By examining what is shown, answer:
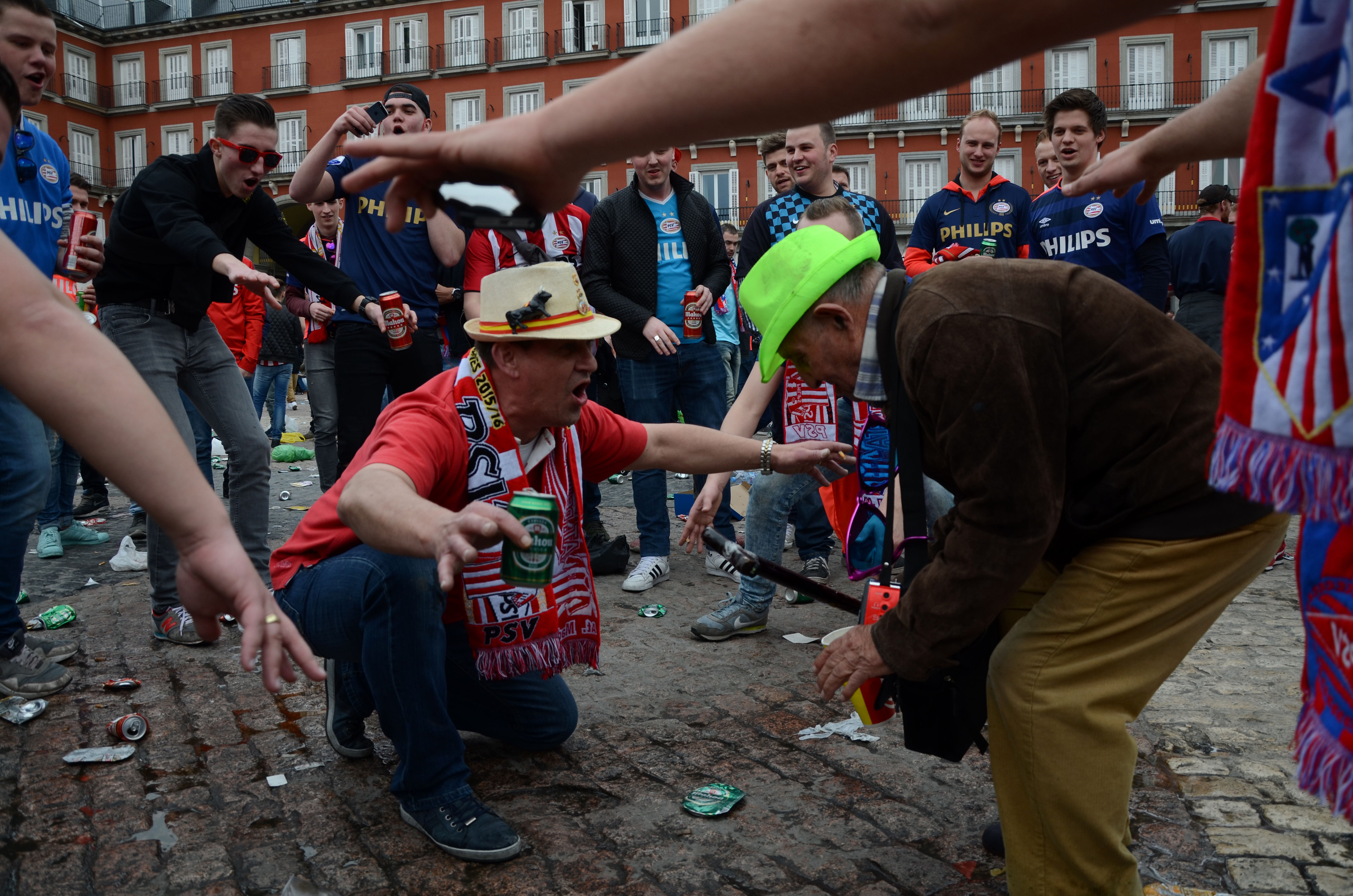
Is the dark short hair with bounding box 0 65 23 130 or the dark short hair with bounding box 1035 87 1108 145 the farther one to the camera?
the dark short hair with bounding box 1035 87 1108 145

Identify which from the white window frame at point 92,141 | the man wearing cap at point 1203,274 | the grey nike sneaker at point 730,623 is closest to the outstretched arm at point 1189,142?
the grey nike sneaker at point 730,623

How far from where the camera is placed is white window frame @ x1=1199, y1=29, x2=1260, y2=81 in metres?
33.7

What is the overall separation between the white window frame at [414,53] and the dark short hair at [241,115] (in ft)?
130

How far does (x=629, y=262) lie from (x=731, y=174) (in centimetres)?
3321

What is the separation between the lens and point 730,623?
4.63 metres

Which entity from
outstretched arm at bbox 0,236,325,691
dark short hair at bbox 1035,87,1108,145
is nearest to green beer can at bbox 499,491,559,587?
outstretched arm at bbox 0,236,325,691

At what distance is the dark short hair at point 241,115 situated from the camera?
455cm

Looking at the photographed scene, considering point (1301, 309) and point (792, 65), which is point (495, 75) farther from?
point (1301, 309)

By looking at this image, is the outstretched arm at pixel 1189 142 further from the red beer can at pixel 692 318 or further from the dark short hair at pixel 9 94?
the red beer can at pixel 692 318

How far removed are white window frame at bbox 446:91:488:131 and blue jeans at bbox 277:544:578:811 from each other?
132ft

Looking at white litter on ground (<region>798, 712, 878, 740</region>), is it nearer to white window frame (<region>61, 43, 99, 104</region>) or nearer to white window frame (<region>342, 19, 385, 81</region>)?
white window frame (<region>342, 19, 385, 81</region>)

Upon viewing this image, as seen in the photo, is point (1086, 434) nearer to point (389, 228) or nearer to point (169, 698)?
point (389, 228)

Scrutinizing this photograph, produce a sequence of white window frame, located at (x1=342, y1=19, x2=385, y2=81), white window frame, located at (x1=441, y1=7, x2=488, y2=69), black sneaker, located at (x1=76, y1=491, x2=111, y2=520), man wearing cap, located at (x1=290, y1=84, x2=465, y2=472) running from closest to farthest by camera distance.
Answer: man wearing cap, located at (x1=290, y1=84, x2=465, y2=472)
black sneaker, located at (x1=76, y1=491, x2=111, y2=520)
white window frame, located at (x1=441, y1=7, x2=488, y2=69)
white window frame, located at (x1=342, y1=19, x2=385, y2=81)

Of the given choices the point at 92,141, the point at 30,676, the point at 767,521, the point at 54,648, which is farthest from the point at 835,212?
the point at 92,141
